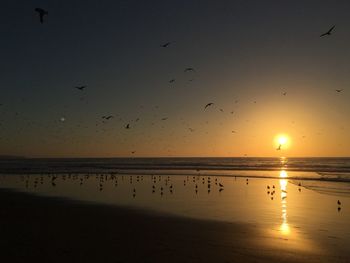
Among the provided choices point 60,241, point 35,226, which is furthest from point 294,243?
point 35,226

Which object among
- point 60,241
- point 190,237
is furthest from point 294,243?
point 60,241

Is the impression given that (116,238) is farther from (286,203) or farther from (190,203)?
(286,203)

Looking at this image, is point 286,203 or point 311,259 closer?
point 311,259

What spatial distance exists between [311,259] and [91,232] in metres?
8.49

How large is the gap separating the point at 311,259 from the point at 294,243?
2.08m

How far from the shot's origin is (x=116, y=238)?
1545 cm

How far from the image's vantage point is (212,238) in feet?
51.2

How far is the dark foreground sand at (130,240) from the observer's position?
1272 centimetres

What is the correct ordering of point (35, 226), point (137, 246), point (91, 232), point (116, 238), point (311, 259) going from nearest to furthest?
1. point (311, 259)
2. point (137, 246)
3. point (116, 238)
4. point (91, 232)
5. point (35, 226)

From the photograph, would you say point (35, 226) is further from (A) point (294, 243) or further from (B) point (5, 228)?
(A) point (294, 243)

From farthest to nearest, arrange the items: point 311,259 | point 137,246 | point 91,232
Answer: point 91,232
point 137,246
point 311,259

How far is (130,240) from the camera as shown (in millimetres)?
15156

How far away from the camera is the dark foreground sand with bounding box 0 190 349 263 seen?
12.7 meters

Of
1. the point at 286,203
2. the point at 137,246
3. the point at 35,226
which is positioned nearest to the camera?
the point at 137,246
